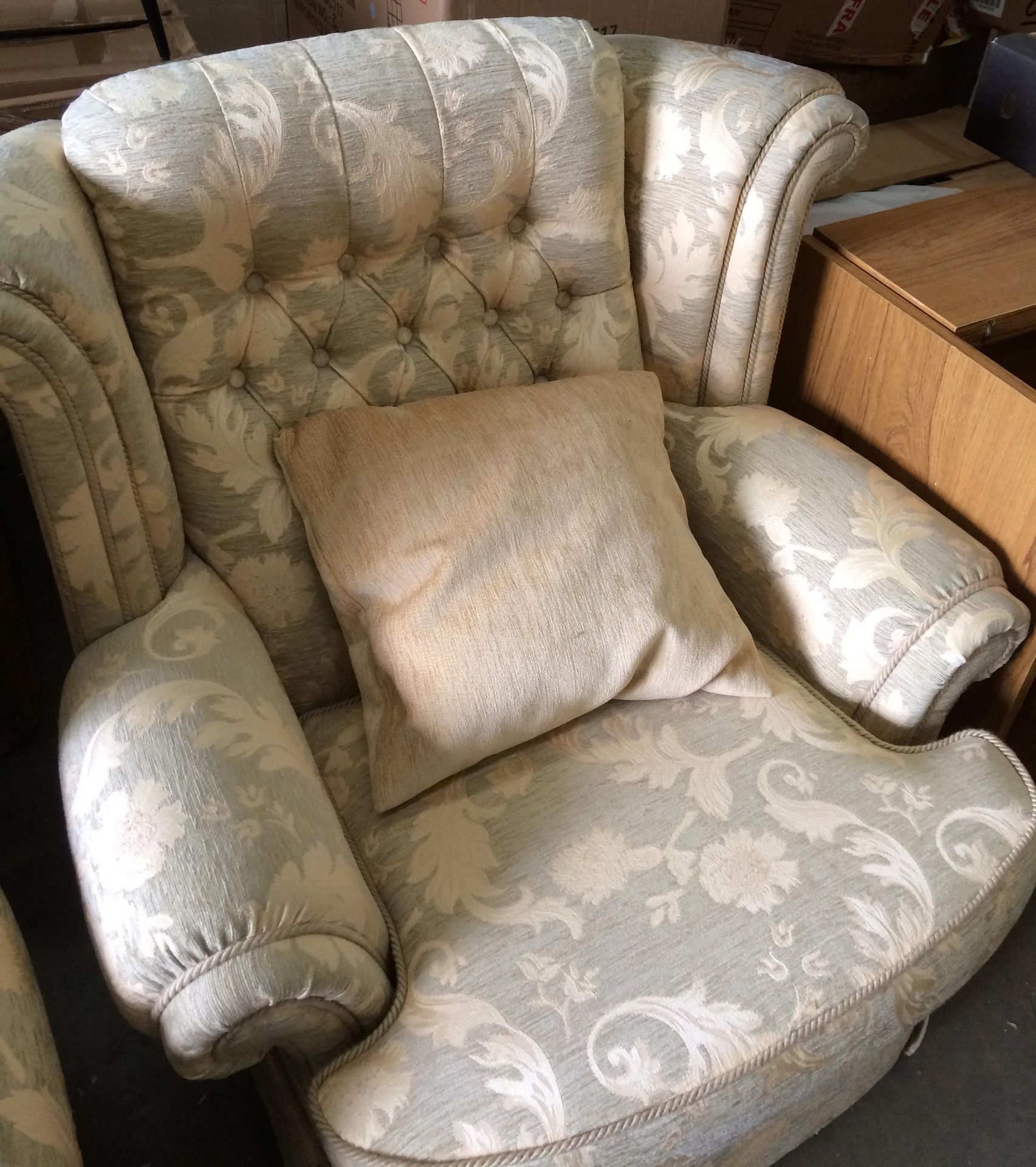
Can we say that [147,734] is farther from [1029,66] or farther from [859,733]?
[1029,66]

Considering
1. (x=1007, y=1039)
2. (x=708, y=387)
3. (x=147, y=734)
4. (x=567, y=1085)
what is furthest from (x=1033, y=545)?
(x=147, y=734)

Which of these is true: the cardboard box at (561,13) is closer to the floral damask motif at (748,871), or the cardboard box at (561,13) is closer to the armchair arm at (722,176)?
the armchair arm at (722,176)

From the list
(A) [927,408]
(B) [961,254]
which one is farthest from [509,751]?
(B) [961,254]

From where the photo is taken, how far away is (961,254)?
123 centimetres

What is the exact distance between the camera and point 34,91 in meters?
1.24

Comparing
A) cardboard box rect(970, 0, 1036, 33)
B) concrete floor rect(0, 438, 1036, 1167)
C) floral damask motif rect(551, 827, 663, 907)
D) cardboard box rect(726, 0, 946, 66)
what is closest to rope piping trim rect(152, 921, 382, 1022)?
floral damask motif rect(551, 827, 663, 907)

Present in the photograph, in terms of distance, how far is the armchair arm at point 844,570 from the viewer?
1.00m

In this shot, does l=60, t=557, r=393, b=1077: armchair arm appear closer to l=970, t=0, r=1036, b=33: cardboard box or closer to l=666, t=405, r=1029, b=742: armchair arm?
l=666, t=405, r=1029, b=742: armchair arm

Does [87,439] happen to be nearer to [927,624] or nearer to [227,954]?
[227,954]

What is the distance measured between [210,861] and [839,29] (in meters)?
1.49

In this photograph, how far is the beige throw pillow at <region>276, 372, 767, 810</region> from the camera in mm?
911

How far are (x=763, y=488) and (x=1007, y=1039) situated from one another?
27.5 inches

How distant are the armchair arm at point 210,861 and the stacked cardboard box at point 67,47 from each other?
2.49 ft

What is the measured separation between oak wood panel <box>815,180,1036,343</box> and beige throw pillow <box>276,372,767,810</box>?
0.44 metres
